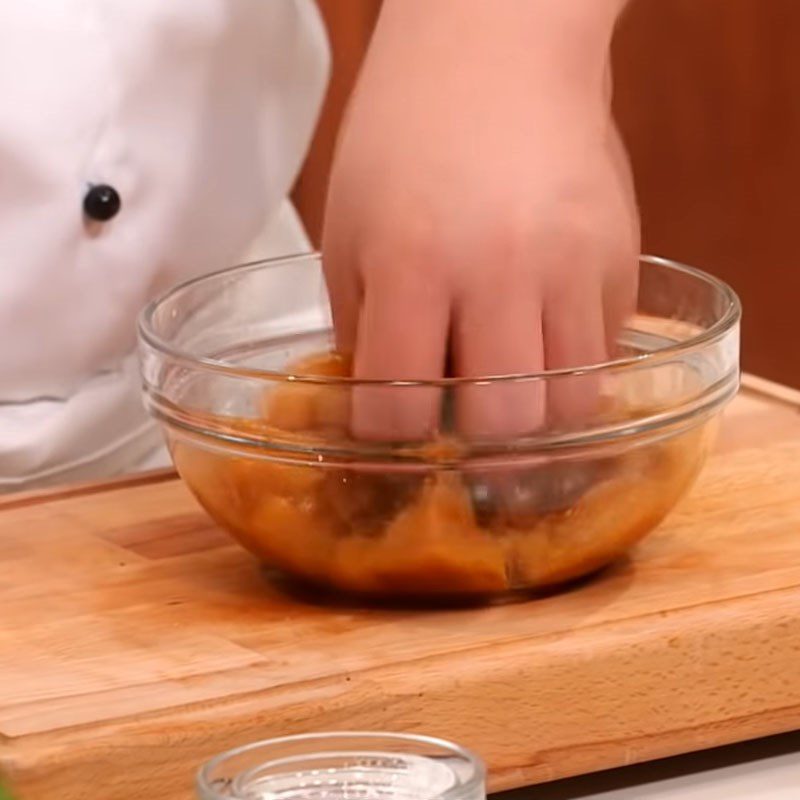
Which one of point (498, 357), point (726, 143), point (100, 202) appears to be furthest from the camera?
point (726, 143)

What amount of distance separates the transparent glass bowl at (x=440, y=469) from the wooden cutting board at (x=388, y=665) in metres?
0.02

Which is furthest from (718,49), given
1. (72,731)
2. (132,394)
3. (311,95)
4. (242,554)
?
(72,731)

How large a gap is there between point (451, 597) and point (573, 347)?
0.28 ft

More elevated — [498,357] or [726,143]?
[498,357]

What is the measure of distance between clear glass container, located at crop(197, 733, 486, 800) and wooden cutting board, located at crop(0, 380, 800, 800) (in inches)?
2.2

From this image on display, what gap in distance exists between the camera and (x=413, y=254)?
19.0 inches

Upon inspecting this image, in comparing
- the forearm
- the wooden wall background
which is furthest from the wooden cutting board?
the wooden wall background

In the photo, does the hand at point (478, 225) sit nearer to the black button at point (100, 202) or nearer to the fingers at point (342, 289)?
the fingers at point (342, 289)

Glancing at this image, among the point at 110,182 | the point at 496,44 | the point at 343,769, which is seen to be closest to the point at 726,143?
the point at 110,182

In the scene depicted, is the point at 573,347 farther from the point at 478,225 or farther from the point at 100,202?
the point at 100,202

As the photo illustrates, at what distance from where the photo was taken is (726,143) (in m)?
1.27

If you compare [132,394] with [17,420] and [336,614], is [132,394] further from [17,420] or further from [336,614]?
[336,614]

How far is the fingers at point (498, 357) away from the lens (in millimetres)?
485

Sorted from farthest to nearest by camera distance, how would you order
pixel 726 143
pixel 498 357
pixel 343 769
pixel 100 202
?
pixel 726 143 < pixel 100 202 < pixel 498 357 < pixel 343 769
